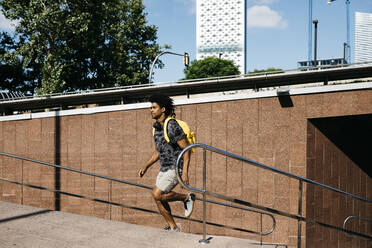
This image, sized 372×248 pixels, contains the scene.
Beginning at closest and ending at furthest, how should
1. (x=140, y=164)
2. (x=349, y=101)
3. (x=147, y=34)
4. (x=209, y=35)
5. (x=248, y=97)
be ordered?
(x=349, y=101) → (x=248, y=97) → (x=140, y=164) → (x=147, y=34) → (x=209, y=35)

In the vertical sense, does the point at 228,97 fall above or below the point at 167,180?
above

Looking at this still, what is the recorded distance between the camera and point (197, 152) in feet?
33.6

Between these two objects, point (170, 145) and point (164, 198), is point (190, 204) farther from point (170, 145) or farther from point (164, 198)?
point (170, 145)

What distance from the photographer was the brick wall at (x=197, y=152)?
942cm

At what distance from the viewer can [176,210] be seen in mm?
10445

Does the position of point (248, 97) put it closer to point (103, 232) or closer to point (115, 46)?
point (103, 232)

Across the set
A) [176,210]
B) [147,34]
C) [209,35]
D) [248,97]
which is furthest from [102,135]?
[209,35]

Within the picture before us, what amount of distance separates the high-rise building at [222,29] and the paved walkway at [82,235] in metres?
144

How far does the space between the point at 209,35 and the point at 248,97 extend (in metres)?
144

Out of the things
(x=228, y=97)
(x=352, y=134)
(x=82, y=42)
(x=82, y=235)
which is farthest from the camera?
(x=82, y=42)

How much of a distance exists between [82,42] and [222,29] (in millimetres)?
Result: 127077

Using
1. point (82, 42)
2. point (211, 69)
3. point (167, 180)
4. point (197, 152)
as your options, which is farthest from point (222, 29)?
point (167, 180)

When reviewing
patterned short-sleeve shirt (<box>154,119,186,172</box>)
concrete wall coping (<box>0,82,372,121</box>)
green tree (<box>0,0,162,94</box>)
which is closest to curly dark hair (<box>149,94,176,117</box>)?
patterned short-sleeve shirt (<box>154,119,186,172</box>)

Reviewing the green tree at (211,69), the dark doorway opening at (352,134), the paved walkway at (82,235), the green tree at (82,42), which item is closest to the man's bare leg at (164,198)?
the paved walkway at (82,235)
